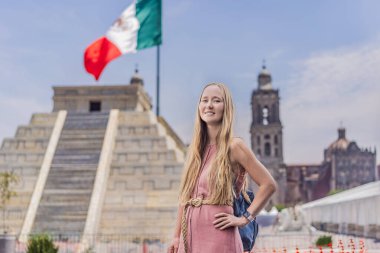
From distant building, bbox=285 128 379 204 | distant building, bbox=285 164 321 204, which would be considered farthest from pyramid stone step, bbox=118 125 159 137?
distant building, bbox=285 128 379 204

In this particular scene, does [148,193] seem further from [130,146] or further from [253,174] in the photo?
[253,174]

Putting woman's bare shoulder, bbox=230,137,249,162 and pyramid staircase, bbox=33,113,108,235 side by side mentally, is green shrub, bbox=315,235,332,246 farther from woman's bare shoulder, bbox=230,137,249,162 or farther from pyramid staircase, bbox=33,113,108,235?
woman's bare shoulder, bbox=230,137,249,162

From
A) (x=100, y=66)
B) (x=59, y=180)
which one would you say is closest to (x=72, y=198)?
(x=59, y=180)

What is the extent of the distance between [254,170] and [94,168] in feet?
96.4

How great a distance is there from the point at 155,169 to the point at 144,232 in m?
3.93

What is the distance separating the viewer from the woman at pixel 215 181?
357cm

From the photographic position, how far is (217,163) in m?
3.67

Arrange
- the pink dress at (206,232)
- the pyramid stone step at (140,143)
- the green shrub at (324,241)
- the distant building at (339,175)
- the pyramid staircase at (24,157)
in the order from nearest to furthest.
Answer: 1. the pink dress at (206,232)
2. the green shrub at (324,241)
3. the pyramid staircase at (24,157)
4. the pyramid stone step at (140,143)
5. the distant building at (339,175)

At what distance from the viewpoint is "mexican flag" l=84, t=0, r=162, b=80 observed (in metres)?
28.8

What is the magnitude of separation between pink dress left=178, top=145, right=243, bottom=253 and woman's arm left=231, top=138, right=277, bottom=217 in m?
0.17

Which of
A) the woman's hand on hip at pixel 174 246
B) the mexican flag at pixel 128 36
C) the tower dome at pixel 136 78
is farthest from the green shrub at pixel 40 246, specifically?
the tower dome at pixel 136 78

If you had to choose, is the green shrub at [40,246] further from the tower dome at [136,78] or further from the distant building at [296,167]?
the distant building at [296,167]

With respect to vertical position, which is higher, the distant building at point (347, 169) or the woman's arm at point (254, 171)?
the distant building at point (347, 169)

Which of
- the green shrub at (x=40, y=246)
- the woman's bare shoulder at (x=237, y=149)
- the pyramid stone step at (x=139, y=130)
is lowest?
the green shrub at (x=40, y=246)
